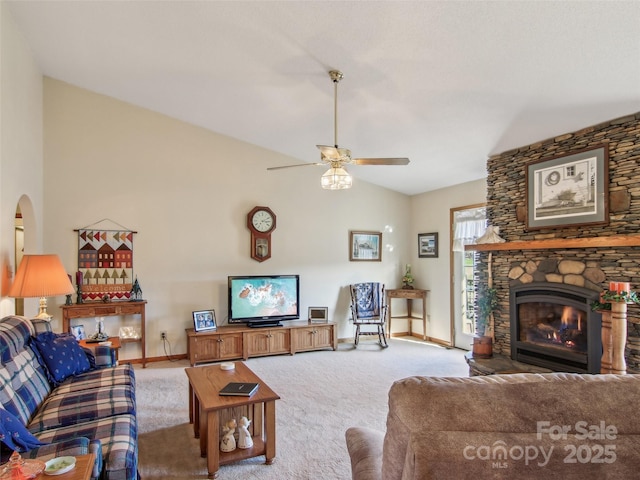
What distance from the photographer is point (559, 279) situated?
402cm

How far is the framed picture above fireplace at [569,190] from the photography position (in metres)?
3.63

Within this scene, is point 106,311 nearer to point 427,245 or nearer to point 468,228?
point 427,245

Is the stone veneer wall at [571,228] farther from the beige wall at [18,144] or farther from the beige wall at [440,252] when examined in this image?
the beige wall at [18,144]

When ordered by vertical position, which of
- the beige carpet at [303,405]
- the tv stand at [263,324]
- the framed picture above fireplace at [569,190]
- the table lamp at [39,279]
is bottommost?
the beige carpet at [303,405]

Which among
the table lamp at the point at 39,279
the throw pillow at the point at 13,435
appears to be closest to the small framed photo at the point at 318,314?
the table lamp at the point at 39,279

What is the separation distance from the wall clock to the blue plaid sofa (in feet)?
9.16

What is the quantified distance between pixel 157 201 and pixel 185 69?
6.49 feet

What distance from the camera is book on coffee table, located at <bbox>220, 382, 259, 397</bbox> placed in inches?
103

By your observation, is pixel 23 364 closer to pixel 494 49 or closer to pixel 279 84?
pixel 279 84

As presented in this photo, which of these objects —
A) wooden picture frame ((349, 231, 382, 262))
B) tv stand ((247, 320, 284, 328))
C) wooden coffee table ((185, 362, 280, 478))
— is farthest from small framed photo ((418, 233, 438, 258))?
wooden coffee table ((185, 362, 280, 478))

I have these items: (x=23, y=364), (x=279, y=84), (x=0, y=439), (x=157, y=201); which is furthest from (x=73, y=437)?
(x=157, y=201)

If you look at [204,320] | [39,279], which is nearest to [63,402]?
[39,279]

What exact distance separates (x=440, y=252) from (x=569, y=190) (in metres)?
2.71

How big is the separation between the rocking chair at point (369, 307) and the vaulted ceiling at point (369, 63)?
2.32m
